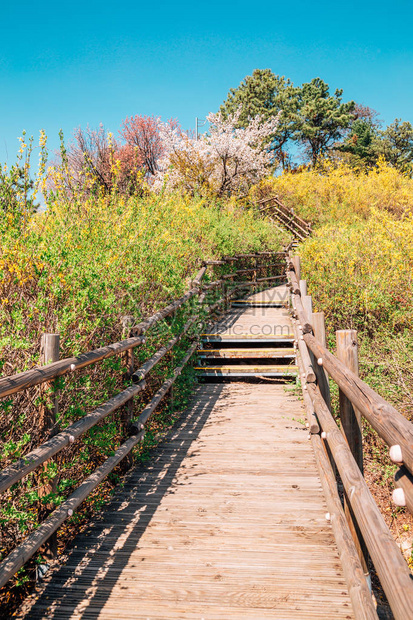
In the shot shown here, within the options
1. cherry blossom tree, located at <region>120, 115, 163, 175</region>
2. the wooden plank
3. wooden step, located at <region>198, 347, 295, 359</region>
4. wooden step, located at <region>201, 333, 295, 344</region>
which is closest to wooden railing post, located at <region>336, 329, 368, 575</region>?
the wooden plank

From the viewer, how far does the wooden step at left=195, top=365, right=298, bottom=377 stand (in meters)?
6.60

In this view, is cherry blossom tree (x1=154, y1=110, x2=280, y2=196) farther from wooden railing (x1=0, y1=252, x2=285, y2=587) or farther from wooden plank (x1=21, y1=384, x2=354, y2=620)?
wooden plank (x1=21, y1=384, x2=354, y2=620)

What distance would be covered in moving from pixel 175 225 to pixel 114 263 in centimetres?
389

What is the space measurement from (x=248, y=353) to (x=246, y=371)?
336mm

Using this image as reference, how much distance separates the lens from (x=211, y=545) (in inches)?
104

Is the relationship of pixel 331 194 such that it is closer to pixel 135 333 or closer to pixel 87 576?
pixel 135 333

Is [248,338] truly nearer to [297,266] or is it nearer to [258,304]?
[297,266]

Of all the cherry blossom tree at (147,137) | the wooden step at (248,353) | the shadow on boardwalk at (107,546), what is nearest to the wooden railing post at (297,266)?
the wooden step at (248,353)

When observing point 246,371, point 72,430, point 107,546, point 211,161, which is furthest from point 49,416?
point 211,161

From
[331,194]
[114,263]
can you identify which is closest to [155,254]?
[114,263]

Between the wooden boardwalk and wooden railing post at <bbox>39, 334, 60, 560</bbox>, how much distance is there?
146 mm

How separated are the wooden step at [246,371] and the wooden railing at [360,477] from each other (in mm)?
2960

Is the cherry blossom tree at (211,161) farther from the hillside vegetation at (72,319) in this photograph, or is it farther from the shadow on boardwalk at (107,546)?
the shadow on boardwalk at (107,546)

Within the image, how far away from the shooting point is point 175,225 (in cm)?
764
